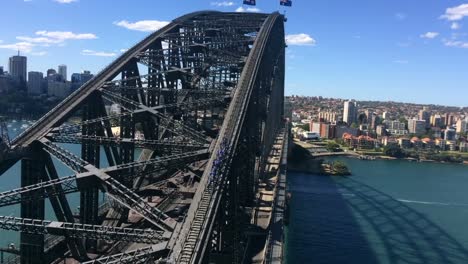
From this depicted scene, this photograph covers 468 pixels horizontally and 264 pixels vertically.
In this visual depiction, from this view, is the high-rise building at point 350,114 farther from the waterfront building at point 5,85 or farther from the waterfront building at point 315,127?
the waterfront building at point 5,85

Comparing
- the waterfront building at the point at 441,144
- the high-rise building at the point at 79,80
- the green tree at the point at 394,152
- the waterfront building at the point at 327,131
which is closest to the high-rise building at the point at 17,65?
the high-rise building at the point at 79,80

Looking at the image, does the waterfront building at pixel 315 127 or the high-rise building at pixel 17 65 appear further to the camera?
the high-rise building at pixel 17 65

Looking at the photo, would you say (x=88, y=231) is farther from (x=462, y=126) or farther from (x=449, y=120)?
(x=449, y=120)

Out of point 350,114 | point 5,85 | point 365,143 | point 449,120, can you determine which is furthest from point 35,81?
point 449,120

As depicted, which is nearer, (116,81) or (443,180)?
(116,81)

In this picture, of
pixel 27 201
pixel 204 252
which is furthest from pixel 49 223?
pixel 204 252

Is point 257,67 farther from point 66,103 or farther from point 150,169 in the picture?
point 150,169
